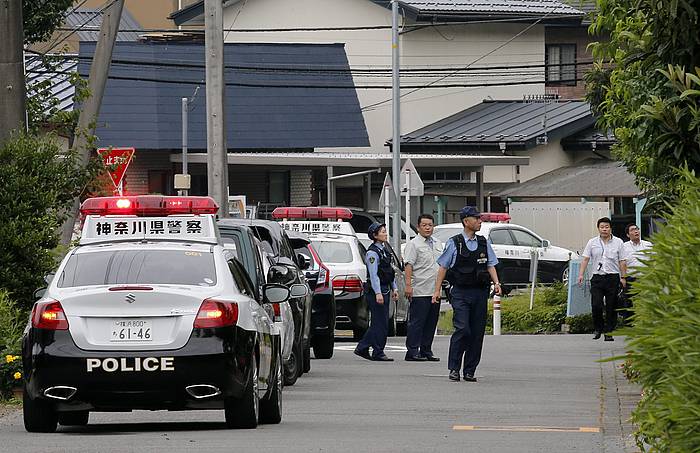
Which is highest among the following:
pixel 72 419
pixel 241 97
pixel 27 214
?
pixel 241 97

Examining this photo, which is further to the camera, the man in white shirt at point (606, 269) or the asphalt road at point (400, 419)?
the man in white shirt at point (606, 269)

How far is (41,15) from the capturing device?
22781 millimetres

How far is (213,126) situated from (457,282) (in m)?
9.94

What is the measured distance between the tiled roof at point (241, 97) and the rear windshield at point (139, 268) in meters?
35.8

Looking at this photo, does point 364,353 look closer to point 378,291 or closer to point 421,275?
point 378,291

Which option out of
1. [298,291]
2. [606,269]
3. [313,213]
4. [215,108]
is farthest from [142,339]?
[313,213]

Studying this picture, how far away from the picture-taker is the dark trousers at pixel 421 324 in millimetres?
20781

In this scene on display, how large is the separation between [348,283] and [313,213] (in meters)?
4.58

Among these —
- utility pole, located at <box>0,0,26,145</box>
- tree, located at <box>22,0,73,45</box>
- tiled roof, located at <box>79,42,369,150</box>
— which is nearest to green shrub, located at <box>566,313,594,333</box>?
tree, located at <box>22,0,73,45</box>

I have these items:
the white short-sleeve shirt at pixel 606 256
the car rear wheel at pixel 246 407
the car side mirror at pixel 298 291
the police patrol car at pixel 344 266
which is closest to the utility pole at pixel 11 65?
the car side mirror at pixel 298 291

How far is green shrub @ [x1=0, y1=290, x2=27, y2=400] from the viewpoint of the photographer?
14867 mm

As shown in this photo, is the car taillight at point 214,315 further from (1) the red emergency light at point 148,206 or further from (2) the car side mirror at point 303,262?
(2) the car side mirror at point 303,262

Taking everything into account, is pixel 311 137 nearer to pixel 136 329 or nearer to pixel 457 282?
pixel 457 282

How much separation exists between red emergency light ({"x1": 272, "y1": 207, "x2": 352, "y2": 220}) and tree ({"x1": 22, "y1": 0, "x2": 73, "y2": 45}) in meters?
5.83
